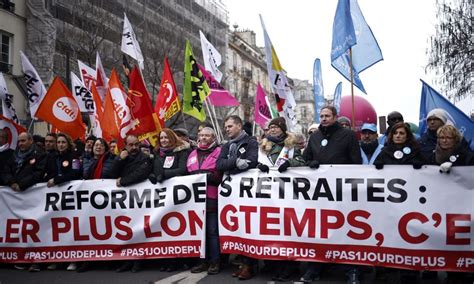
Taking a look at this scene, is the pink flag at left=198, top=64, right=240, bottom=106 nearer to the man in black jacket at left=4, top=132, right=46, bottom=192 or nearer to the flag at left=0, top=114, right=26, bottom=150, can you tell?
the flag at left=0, top=114, right=26, bottom=150

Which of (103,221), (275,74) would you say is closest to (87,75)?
(275,74)

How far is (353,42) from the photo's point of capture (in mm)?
7199

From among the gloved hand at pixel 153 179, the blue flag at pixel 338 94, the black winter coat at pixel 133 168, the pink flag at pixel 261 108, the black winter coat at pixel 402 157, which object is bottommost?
the gloved hand at pixel 153 179

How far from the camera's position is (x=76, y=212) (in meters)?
5.74

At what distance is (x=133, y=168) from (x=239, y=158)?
1.49 metres

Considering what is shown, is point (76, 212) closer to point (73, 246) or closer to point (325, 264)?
point (73, 246)

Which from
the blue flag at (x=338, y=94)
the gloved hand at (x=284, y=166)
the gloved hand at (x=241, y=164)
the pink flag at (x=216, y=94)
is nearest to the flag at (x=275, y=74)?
the pink flag at (x=216, y=94)

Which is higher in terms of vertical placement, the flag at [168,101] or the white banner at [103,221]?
the flag at [168,101]

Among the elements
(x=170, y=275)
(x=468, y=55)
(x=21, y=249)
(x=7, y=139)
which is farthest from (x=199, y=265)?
(x=468, y=55)

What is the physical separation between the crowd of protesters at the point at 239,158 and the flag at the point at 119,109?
536 millimetres

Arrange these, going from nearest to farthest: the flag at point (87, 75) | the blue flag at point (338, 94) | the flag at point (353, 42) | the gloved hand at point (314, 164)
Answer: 1. the gloved hand at point (314, 164)
2. the flag at point (353, 42)
3. the flag at point (87, 75)
4. the blue flag at point (338, 94)

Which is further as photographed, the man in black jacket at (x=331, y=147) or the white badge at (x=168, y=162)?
the white badge at (x=168, y=162)

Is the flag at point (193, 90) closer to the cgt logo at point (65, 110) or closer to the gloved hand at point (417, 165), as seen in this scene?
the cgt logo at point (65, 110)

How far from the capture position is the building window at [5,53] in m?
20.7
